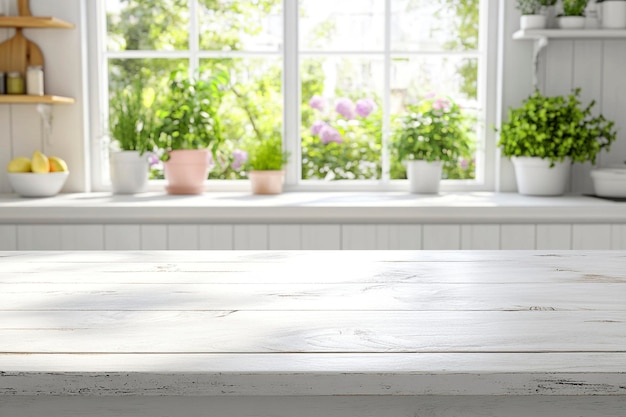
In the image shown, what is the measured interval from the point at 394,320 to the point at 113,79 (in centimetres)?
327

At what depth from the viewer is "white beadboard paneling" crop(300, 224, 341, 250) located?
3369 mm

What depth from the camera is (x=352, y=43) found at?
13.4 ft

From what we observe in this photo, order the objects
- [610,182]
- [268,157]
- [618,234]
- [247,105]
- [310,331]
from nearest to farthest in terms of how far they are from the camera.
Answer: [310,331], [618,234], [610,182], [268,157], [247,105]

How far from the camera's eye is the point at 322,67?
411 cm

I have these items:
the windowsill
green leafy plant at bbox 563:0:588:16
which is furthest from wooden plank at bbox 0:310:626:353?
→ green leafy plant at bbox 563:0:588:16

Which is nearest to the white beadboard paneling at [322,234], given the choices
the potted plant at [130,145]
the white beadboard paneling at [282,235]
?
the white beadboard paneling at [282,235]

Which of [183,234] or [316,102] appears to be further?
[316,102]

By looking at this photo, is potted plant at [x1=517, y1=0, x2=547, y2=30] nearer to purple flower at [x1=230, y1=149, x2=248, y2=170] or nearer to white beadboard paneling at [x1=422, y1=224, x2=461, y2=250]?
white beadboard paneling at [x1=422, y1=224, x2=461, y2=250]

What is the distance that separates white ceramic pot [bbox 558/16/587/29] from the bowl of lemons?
92.5 inches

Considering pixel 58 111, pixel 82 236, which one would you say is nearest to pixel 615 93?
pixel 82 236

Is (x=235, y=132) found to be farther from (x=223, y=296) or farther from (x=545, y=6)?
(x=223, y=296)

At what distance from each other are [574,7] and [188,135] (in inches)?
72.9

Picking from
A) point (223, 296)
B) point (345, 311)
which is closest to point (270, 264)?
point (223, 296)

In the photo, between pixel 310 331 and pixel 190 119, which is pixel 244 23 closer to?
pixel 190 119
